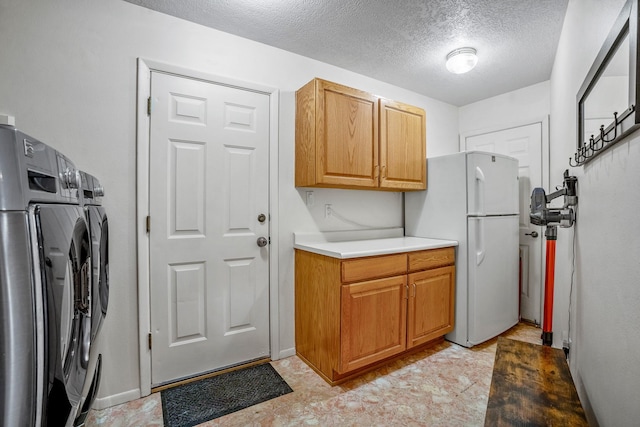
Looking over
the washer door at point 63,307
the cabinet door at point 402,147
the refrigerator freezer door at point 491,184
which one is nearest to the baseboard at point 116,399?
the washer door at point 63,307

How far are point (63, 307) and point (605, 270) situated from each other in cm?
152

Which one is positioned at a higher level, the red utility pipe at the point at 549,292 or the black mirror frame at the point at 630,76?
the black mirror frame at the point at 630,76

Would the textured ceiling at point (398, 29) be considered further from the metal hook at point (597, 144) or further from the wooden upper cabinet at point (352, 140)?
the metal hook at point (597, 144)

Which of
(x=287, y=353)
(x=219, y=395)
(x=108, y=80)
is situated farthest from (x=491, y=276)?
(x=108, y=80)

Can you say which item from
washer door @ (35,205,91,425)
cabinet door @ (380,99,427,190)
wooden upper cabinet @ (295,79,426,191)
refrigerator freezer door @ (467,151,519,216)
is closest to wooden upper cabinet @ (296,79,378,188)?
wooden upper cabinet @ (295,79,426,191)

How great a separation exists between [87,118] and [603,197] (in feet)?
7.92

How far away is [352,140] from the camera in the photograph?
2.34 meters

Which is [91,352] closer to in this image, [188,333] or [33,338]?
[33,338]

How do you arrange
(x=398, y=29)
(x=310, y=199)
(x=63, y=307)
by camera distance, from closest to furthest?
(x=63, y=307)
(x=398, y=29)
(x=310, y=199)

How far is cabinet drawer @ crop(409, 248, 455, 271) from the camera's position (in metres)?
2.29

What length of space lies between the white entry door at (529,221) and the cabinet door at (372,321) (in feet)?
5.60

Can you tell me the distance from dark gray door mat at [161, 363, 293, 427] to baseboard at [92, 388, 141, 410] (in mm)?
152

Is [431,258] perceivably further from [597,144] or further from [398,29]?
[398,29]

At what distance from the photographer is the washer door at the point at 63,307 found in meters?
0.58
